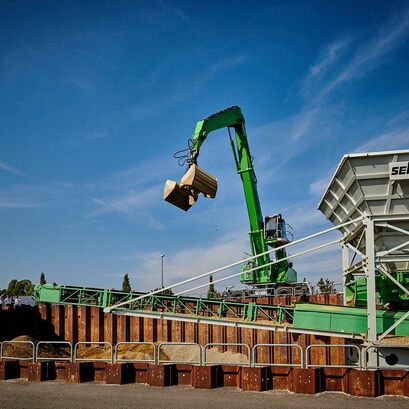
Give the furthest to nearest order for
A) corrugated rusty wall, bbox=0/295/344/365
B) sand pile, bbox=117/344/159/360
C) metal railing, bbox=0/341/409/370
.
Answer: corrugated rusty wall, bbox=0/295/344/365 < sand pile, bbox=117/344/159/360 < metal railing, bbox=0/341/409/370

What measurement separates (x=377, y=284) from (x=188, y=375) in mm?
10243

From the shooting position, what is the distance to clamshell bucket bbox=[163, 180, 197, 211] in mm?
23281

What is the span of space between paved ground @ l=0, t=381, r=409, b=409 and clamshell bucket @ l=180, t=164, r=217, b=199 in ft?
32.8

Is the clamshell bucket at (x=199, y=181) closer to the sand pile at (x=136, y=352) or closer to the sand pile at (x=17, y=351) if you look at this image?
the sand pile at (x=136, y=352)

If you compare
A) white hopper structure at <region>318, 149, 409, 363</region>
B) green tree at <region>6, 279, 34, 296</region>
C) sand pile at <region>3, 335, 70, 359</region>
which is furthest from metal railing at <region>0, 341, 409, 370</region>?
green tree at <region>6, 279, 34, 296</region>

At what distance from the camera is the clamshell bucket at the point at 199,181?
23.1m

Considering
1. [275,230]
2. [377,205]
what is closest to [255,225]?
[275,230]

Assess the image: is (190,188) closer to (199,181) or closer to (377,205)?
(199,181)

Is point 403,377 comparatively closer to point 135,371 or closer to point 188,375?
point 188,375

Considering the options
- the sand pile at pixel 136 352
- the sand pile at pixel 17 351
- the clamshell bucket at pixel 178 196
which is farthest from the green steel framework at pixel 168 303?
the clamshell bucket at pixel 178 196

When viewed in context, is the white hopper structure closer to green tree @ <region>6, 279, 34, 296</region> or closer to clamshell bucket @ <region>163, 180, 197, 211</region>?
→ clamshell bucket @ <region>163, 180, 197, 211</region>

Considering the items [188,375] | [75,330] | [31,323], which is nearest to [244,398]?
[188,375]

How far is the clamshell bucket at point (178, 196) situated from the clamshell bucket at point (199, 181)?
12.2 inches

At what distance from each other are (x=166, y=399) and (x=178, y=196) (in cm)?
1114
